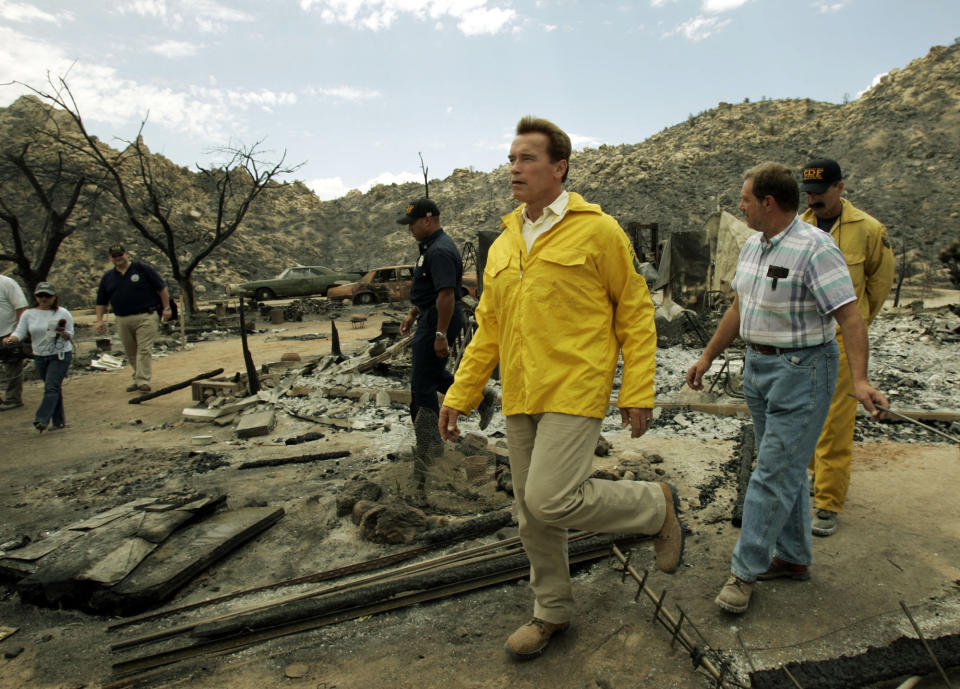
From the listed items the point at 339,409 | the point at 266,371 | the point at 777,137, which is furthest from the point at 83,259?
the point at 777,137

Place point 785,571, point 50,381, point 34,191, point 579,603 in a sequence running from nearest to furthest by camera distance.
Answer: point 579,603, point 785,571, point 50,381, point 34,191

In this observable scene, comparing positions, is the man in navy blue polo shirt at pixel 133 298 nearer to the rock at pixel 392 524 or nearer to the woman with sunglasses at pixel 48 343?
the woman with sunglasses at pixel 48 343

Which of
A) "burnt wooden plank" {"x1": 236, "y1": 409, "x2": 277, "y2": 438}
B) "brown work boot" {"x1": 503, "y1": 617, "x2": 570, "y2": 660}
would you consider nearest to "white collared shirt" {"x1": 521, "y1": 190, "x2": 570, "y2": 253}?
"brown work boot" {"x1": 503, "y1": 617, "x2": 570, "y2": 660}

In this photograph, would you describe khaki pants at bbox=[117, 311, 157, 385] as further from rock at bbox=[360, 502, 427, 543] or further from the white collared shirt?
the white collared shirt

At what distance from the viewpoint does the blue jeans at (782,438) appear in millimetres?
2512

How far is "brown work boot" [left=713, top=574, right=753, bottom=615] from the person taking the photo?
254 cm

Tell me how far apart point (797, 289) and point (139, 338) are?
827 centimetres

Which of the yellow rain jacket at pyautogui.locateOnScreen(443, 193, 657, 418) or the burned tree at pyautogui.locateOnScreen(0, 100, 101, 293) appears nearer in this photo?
the yellow rain jacket at pyautogui.locateOnScreen(443, 193, 657, 418)

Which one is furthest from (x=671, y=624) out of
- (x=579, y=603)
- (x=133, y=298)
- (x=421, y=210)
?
(x=133, y=298)

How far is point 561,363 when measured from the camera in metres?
2.25

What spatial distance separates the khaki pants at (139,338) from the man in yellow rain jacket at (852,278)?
7.91 metres

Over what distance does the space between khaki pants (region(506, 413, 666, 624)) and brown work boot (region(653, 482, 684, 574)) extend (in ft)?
0.15

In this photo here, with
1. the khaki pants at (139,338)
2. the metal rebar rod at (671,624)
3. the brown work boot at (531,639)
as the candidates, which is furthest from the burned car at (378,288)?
the brown work boot at (531,639)

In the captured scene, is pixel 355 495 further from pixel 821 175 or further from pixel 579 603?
pixel 821 175
